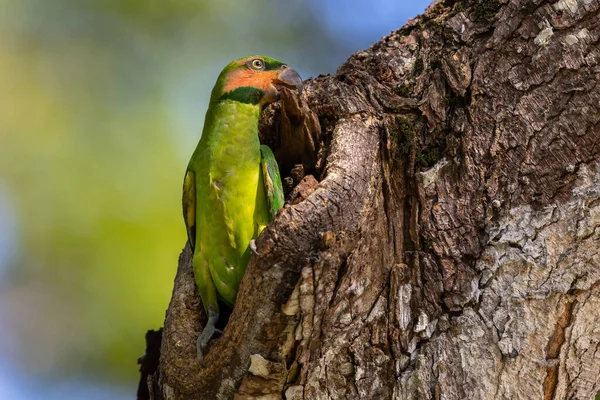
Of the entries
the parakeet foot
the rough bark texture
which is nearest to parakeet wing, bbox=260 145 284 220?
the rough bark texture

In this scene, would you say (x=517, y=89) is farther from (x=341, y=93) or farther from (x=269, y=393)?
(x=269, y=393)

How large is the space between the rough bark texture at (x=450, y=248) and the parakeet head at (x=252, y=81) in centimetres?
78

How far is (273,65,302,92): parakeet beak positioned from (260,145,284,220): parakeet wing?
0.41 meters

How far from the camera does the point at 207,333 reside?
3.09 m

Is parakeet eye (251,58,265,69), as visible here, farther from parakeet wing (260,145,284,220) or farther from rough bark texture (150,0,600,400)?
rough bark texture (150,0,600,400)

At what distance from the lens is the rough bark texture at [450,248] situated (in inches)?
102

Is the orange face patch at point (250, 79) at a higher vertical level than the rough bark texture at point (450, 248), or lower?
higher

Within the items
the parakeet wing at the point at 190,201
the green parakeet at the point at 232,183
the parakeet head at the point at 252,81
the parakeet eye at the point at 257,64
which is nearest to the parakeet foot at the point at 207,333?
the green parakeet at the point at 232,183

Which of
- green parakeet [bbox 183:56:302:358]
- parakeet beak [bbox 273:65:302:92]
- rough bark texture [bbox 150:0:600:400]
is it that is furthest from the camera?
parakeet beak [bbox 273:65:302:92]

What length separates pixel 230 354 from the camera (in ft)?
9.05

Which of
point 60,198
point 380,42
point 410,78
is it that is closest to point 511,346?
point 410,78

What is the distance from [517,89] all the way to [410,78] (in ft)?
1.93

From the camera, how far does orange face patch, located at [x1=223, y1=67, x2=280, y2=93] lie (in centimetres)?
379

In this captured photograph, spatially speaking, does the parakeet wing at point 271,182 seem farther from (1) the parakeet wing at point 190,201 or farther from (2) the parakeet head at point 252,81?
(1) the parakeet wing at point 190,201
